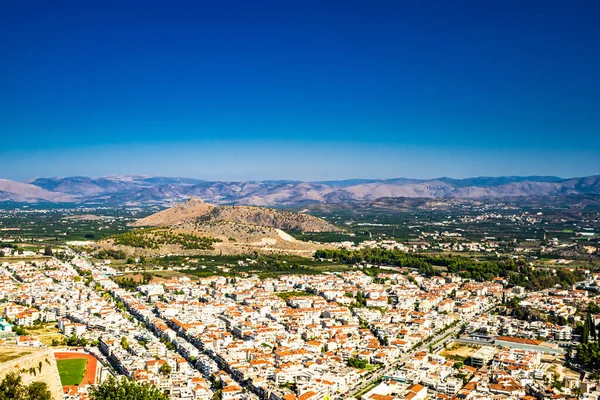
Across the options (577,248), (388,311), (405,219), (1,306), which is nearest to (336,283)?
(388,311)

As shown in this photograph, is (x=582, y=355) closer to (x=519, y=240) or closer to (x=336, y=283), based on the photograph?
(x=336, y=283)

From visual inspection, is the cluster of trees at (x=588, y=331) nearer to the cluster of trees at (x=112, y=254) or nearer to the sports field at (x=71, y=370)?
the sports field at (x=71, y=370)

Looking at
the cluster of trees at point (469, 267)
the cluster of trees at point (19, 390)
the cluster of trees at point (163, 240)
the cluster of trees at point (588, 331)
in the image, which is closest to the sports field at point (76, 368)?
the cluster of trees at point (19, 390)

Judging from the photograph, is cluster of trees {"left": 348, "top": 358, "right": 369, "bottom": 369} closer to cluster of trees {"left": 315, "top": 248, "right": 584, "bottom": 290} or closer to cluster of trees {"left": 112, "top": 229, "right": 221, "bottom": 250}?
cluster of trees {"left": 315, "top": 248, "right": 584, "bottom": 290}

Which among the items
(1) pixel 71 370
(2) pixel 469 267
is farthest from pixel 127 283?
(2) pixel 469 267

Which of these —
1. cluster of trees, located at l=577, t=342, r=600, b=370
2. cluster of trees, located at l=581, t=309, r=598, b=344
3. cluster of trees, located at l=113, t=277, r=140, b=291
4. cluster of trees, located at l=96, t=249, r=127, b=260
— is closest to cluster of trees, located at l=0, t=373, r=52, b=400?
cluster of trees, located at l=577, t=342, r=600, b=370
